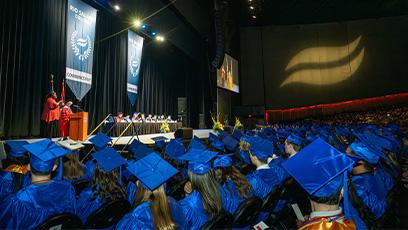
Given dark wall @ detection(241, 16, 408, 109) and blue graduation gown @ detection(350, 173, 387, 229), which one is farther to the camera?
dark wall @ detection(241, 16, 408, 109)

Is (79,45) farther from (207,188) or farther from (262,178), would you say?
(207,188)

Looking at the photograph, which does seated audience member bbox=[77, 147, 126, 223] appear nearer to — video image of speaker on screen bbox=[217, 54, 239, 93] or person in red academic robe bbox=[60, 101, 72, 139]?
person in red academic robe bbox=[60, 101, 72, 139]

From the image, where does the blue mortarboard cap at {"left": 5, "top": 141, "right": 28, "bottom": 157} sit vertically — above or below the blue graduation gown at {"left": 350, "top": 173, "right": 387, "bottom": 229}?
above

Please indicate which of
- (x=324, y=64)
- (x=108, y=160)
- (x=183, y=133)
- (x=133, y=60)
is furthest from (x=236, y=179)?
(x=324, y=64)

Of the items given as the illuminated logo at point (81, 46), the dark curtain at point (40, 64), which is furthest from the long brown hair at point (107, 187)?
the illuminated logo at point (81, 46)

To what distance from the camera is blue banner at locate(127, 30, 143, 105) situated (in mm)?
9617

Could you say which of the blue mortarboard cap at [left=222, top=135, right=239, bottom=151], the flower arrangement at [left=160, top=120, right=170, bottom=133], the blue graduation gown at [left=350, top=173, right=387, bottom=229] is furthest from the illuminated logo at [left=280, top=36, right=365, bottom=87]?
the blue graduation gown at [left=350, top=173, right=387, bottom=229]

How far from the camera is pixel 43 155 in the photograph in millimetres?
1928

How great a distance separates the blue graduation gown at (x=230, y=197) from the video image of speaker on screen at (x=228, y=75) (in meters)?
11.5

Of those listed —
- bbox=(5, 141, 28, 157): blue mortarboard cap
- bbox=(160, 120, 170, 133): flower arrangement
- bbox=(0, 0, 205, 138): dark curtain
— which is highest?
bbox=(0, 0, 205, 138): dark curtain

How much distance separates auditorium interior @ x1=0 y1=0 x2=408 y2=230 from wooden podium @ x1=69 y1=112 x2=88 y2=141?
0.14 ft

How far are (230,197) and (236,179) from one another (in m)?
0.21

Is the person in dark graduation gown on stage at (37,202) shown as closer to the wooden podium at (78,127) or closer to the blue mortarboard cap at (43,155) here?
the blue mortarboard cap at (43,155)

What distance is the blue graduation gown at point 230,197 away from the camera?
6.15 ft
